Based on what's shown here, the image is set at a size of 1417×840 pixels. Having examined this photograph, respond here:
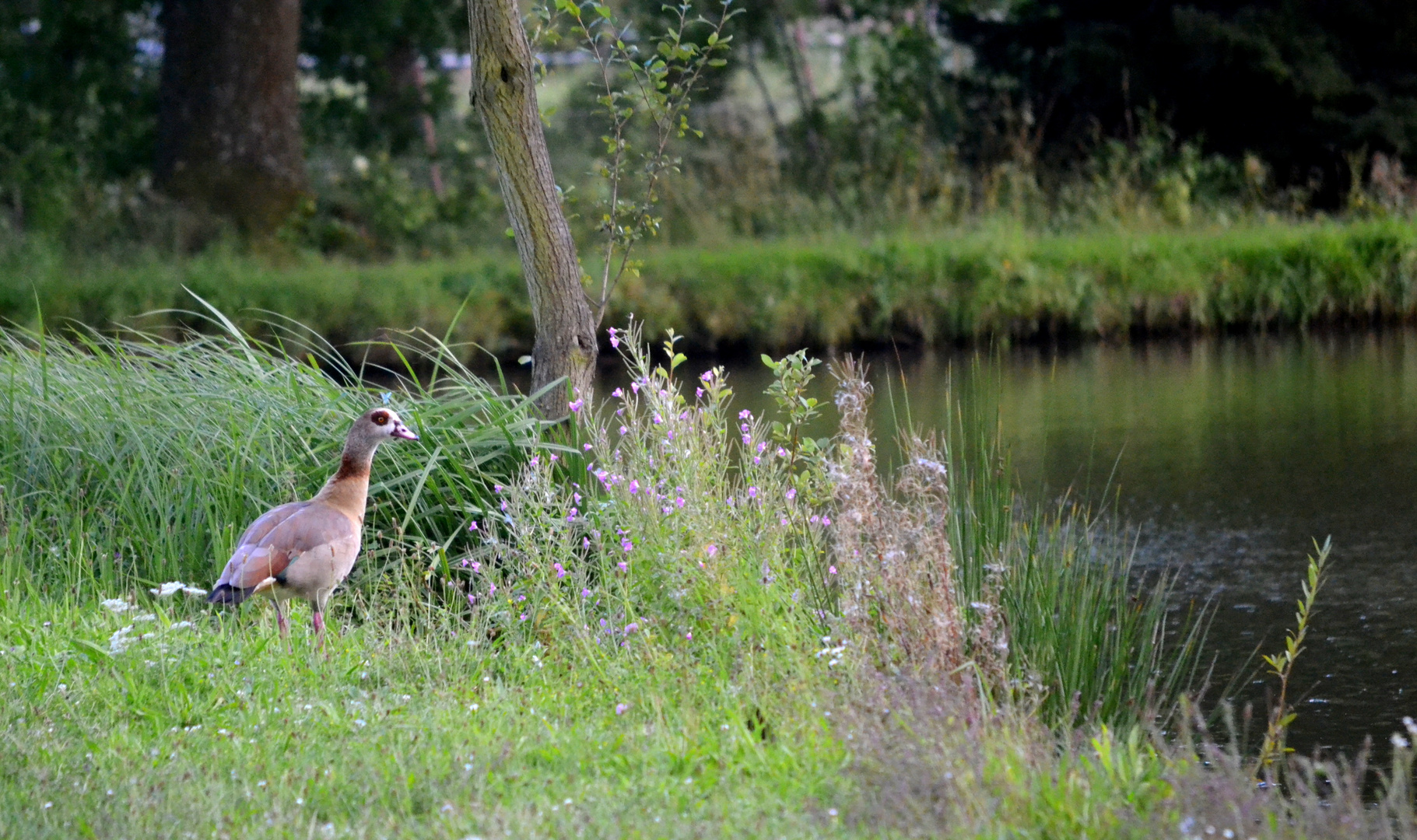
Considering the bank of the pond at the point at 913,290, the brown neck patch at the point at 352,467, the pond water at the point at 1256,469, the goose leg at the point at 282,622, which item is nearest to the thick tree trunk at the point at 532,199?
the brown neck patch at the point at 352,467

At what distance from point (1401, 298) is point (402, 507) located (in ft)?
36.5

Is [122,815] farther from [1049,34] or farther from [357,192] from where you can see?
[1049,34]

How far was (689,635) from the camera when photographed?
3982 millimetres

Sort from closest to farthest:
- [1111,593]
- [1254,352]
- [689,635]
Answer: [689,635], [1111,593], [1254,352]

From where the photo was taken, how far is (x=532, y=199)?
5531 millimetres

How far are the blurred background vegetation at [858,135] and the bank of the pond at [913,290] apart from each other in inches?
31.1

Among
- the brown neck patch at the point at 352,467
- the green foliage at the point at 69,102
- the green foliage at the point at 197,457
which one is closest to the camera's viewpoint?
the brown neck patch at the point at 352,467

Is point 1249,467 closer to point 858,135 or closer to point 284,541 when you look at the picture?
point 284,541

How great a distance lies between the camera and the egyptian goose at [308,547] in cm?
416

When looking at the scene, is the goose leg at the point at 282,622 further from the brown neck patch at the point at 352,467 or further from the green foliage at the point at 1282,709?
the green foliage at the point at 1282,709

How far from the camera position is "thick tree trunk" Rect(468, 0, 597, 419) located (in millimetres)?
5379

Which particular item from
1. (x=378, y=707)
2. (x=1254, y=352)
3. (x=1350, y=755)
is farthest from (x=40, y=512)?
(x=1254, y=352)

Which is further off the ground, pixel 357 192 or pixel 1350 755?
pixel 357 192

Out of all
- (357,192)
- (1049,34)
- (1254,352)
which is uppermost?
(1049,34)
